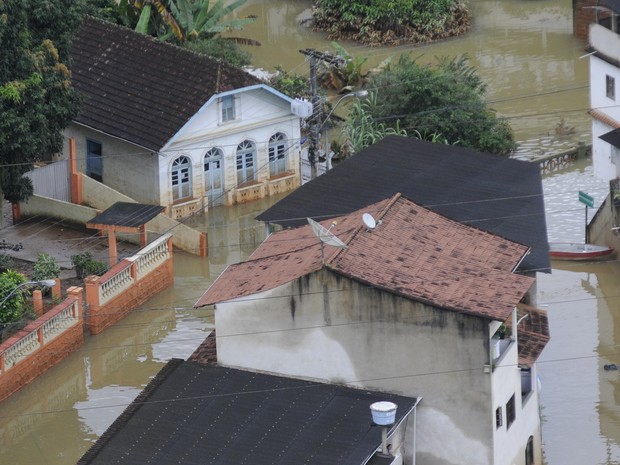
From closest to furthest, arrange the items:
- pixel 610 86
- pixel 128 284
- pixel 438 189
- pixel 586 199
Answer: pixel 438 189 < pixel 128 284 < pixel 586 199 < pixel 610 86

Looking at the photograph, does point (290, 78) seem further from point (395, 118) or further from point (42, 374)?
point (42, 374)

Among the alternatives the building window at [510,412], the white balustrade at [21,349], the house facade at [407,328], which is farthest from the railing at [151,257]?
the building window at [510,412]

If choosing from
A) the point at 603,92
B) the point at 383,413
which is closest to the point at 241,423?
the point at 383,413

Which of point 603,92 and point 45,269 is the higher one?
point 603,92

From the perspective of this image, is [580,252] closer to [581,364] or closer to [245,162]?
[581,364]

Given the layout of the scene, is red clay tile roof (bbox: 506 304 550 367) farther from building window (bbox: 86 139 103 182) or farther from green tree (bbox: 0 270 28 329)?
building window (bbox: 86 139 103 182)

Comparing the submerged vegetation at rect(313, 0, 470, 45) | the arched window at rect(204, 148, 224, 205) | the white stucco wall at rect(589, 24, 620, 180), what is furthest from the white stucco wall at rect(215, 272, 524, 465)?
the submerged vegetation at rect(313, 0, 470, 45)

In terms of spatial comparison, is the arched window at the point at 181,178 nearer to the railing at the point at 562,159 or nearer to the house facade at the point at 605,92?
the railing at the point at 562,159
